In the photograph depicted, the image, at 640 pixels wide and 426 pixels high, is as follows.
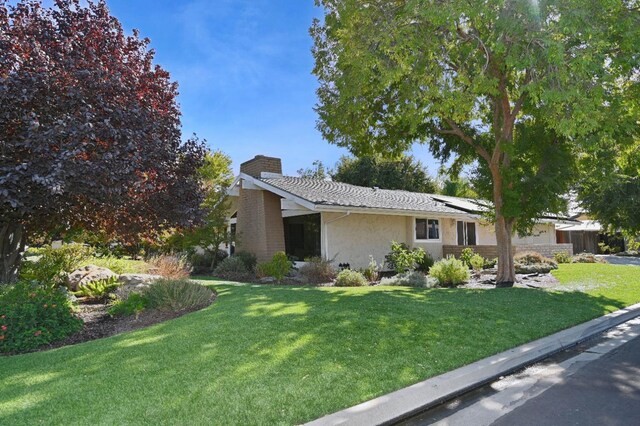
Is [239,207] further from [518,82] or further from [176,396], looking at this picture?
[176,396]

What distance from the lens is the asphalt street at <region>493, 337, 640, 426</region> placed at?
4039 mm

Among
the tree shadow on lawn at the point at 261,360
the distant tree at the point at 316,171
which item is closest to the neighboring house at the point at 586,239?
the distant tree at the point at 316,171

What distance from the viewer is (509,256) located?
14039 mm

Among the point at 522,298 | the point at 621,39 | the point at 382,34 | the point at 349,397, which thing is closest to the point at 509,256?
the point at 522,298

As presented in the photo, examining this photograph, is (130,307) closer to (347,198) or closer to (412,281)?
(412,281)

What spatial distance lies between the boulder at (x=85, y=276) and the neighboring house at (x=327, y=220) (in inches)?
284

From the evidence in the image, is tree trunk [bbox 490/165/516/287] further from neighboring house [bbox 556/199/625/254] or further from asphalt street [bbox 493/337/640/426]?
neighboring house [bbox 556/199/625/254]

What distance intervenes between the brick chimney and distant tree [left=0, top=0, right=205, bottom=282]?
28.8ft

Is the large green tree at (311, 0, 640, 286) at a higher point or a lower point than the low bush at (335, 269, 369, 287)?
higher

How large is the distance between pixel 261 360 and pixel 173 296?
4446 millimetres

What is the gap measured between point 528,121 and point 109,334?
14484 millimetres

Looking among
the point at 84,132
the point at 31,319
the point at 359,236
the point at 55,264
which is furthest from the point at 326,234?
the point at 84,132

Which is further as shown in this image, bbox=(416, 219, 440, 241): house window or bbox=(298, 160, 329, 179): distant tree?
bbox=(298, 160, 329, 179): distant tree

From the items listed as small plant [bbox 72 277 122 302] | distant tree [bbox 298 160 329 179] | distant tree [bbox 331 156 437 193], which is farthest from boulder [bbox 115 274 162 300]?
distant tree [bbox 298 160 329 179]
